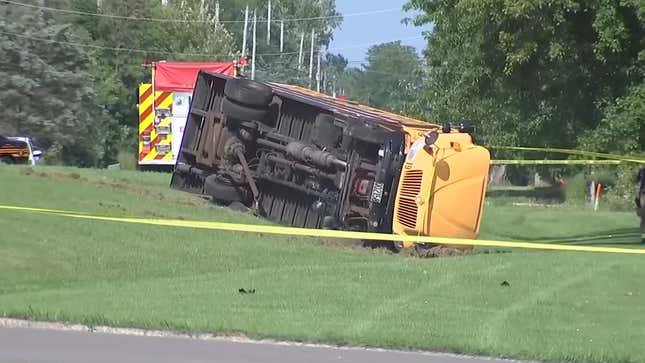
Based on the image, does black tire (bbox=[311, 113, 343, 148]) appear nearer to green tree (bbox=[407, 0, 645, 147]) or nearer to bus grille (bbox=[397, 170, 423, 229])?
bus grille (bbox=[397, 170, 423, 229])

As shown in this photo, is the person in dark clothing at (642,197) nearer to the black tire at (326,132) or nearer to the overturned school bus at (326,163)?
the overturned school bus at (326,163)

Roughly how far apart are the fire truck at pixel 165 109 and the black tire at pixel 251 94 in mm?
10449

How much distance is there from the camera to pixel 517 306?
1136 centimetres

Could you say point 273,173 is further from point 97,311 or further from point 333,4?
point 333,4

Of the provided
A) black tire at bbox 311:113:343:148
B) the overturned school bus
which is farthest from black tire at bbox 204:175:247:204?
black tire at bbox 311:113:343:148

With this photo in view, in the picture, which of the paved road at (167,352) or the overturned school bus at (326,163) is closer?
the paved road at (167,352)

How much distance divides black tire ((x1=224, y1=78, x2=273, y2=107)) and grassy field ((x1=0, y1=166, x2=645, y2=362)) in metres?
1.77

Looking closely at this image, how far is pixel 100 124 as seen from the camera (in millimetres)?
60469

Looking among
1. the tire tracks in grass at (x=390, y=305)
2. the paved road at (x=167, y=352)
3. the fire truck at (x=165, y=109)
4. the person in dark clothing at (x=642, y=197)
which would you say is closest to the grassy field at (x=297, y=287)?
the tire tracks in grass at (x=390, y=305)

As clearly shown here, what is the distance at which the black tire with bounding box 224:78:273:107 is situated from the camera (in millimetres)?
18328

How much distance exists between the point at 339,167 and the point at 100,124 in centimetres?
4533

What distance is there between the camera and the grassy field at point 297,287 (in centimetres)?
990

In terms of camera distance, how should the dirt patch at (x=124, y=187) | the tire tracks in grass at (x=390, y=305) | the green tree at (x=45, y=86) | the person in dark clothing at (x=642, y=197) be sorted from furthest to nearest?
the green tree at (x=45, y=86) → the dirt patch at (x=124, y=187) → the person in dark clothing at (x=642, y=197) → the tire tracks in grass at (x=390, y=305)

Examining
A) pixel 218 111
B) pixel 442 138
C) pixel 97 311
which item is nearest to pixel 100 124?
pixel 218 111
